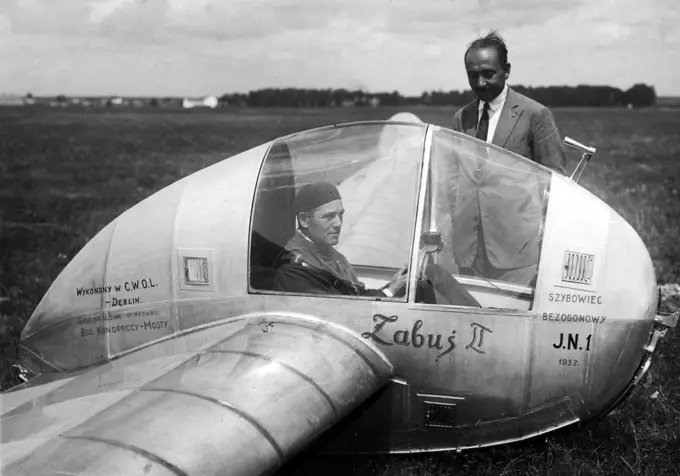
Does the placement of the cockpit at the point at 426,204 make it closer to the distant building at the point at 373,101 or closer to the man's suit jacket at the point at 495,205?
the man's suit jacket at the point at 495,205

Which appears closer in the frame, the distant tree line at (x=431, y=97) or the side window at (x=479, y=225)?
the side window at (x=479, y=225)

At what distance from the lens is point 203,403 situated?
122 inches

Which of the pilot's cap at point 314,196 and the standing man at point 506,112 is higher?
the standing man at point 506,112

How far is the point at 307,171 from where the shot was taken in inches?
169

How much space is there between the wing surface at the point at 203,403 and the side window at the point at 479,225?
2.02 feet

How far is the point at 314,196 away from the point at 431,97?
1550cm

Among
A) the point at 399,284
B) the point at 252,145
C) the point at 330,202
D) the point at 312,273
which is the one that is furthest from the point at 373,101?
the point at 399,284

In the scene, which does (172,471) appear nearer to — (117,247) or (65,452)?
(65,452)

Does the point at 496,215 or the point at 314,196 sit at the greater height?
the point at 314,196

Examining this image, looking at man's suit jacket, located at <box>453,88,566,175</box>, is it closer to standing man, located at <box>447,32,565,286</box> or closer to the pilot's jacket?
standing man, located at <box>447,32,565,286</box>

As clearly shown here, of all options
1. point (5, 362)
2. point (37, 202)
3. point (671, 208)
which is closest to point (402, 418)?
point (5, 362)

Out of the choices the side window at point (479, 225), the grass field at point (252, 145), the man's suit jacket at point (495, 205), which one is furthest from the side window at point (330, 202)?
the grass field at point (252, 145)

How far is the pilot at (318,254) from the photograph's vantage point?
13.1 ft

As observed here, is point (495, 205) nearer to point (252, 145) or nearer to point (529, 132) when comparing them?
point (529, 132)
